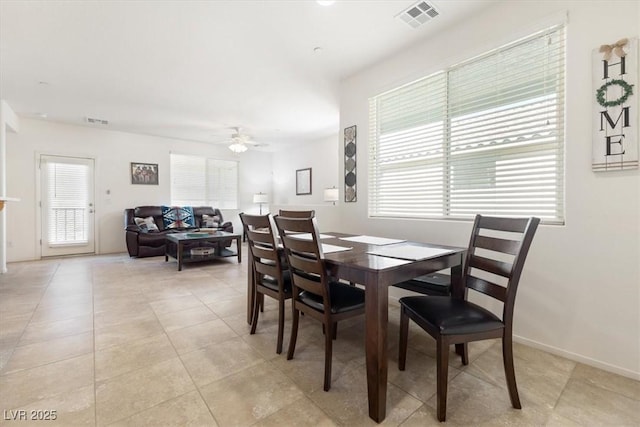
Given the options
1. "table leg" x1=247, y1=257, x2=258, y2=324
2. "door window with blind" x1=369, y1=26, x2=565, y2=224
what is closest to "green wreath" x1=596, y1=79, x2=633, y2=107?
"door window with blind" x1=369, y1=26, x2=565, y2=224

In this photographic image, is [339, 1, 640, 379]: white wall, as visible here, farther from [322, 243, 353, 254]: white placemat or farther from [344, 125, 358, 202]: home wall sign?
[344, 125, 358, 202]: home wall sign

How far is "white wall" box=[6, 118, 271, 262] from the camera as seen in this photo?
16.5 feet

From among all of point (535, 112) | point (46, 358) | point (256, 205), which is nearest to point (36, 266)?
point (46, 358)

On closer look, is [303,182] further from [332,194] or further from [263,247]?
[263,247]

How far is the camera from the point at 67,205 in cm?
548

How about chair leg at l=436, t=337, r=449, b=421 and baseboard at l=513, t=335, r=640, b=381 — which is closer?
chair leg at l=436, t=337, r=449, b=421

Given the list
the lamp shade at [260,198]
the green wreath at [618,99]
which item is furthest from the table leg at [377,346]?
the lamp shade at [260,198]

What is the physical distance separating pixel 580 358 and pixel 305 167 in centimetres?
601

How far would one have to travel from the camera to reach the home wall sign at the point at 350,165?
3.46 meters

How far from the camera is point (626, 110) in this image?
1677 millimetres

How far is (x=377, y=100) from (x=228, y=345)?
2.87 m

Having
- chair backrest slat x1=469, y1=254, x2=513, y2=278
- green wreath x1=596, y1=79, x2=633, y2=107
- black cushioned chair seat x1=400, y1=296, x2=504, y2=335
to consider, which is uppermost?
green wreath x1=596, y1=79, x2=633, y2=107

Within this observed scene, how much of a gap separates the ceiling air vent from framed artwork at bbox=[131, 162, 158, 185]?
5.95 meters

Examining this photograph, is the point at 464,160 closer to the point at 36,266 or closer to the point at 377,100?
the point at 377,100
